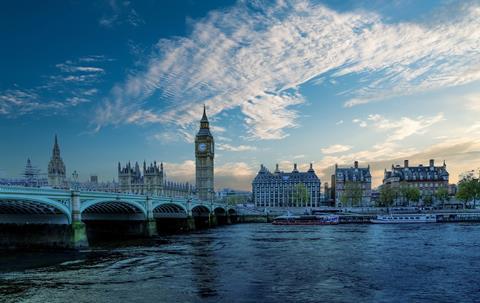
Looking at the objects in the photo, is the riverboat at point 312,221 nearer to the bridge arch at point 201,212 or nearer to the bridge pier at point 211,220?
the bridge pier at point 211,220

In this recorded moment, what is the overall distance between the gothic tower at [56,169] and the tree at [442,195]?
14032cm

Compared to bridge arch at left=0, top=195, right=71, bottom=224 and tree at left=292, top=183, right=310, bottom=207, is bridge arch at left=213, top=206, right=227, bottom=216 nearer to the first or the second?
tree at left=292, top=183, right=310, bottom=207

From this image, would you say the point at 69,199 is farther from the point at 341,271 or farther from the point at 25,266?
the point at 341,271

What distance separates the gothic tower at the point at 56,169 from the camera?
176 meters

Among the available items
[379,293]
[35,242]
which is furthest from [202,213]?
[379,293]

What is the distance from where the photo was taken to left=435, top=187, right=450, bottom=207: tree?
139 meters

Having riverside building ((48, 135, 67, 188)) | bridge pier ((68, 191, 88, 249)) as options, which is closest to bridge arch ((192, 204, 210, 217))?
bridge pier ((68, 191, 88, 249))

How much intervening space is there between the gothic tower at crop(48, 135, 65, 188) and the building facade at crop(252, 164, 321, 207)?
3250 inches

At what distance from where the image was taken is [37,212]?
1800 inches

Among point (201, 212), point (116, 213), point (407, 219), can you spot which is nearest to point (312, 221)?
point (407, 219)

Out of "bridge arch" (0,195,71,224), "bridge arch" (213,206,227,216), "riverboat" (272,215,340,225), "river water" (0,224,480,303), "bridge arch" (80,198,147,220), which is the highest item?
"bridge arch" (0,195,71,224)

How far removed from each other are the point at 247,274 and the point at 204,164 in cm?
15892

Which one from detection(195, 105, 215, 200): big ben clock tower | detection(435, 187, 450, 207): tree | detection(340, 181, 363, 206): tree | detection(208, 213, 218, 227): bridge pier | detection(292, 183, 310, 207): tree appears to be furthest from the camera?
detection(195, 105, 215, 200): big ben clock tower

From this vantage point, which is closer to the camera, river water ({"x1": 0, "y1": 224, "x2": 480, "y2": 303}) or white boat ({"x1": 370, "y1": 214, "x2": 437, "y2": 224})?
river water ({"x1": 0, "y1": 224, "x2": 480, "y2": 303})
